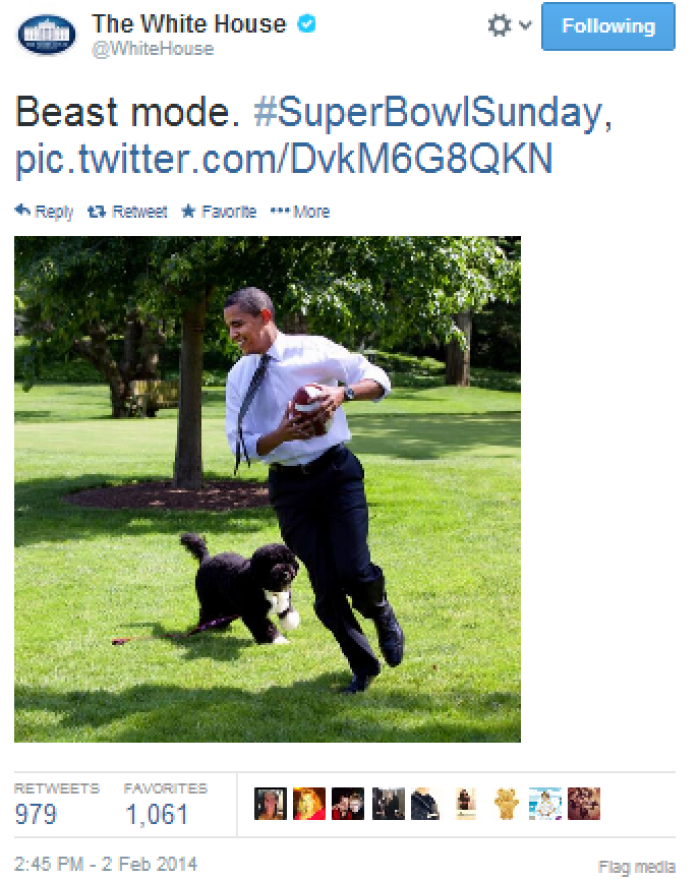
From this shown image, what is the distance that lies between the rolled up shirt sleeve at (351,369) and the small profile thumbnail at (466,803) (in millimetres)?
2124

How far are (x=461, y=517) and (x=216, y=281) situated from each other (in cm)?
403

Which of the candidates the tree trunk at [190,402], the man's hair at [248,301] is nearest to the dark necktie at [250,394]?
the man's hair at [248,301]

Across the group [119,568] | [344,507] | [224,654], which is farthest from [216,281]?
[344,507]

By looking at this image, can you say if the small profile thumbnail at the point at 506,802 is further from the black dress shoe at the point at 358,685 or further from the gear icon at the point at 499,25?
the gear icon at the point at 499,25

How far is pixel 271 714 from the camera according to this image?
5.54 m

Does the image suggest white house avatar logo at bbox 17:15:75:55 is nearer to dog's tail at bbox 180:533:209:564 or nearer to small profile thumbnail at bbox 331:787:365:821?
dog's tail at bbox 180:533:209:564

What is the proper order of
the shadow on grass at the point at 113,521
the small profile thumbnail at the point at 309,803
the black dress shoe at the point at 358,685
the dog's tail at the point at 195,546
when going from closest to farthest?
the small profile thumbnail at the point at 309,803 → the black dress shoe at the point at 358,685 → the dog's tail at the point at 195,546 → the shadow on grass at the point at 113,521

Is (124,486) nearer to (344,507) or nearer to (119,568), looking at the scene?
(119,568)

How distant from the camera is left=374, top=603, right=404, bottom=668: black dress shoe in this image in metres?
5.80

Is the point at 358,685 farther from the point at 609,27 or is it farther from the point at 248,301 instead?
the point at 609,27

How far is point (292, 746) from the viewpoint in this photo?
448 cm

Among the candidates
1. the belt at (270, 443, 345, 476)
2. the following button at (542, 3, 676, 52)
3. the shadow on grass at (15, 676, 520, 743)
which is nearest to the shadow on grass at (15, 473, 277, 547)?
the shadow on grass at (15, 676, 520, 743)

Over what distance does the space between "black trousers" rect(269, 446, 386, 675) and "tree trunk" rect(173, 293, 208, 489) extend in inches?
301

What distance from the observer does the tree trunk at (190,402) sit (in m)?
13.2
